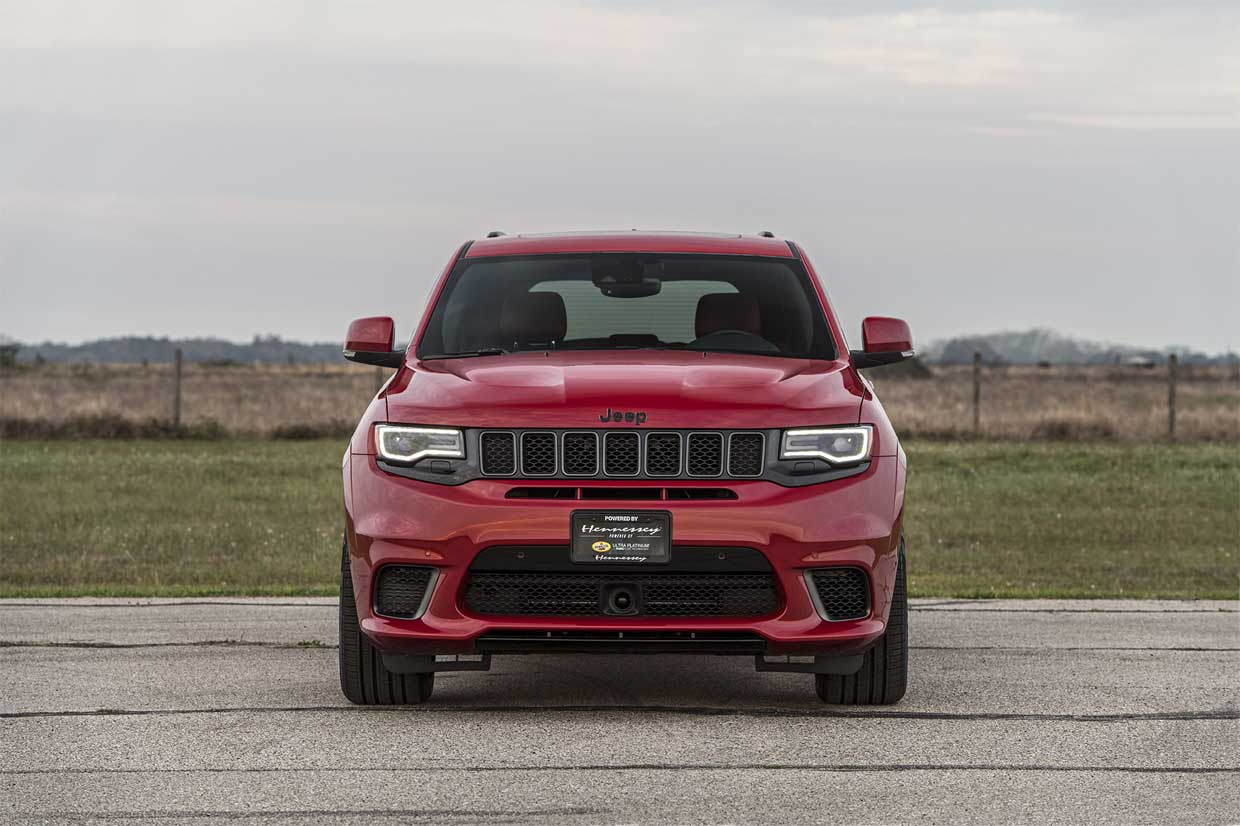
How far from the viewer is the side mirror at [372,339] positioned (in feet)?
25.2

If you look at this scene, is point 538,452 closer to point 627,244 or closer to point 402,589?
point 402,589

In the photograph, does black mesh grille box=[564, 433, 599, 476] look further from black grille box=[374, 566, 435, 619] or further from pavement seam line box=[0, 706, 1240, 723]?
pavement seam line box=[0, 706, 1240, 723]

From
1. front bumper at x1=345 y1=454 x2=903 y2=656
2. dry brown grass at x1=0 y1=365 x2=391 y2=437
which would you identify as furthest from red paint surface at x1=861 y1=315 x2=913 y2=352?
dry brown grass at x1=0 y1=365 x2=391 y2=437

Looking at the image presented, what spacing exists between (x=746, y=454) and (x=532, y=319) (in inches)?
64.5

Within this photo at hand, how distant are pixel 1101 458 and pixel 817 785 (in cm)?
1808

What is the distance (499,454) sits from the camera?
6.41m

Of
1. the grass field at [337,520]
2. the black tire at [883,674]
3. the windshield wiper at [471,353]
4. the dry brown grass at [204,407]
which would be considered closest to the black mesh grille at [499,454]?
the windshield wiper at [471,353]

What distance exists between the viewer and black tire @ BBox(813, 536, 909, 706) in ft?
22.4

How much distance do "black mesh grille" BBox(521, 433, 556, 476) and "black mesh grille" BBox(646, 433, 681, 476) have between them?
34 centimetres

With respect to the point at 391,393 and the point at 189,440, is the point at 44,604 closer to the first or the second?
the point at 391,393

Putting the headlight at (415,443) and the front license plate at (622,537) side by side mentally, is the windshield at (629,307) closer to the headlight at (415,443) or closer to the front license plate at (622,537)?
the headlight at (415,443)

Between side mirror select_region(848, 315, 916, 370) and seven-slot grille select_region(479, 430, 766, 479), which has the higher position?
side mirror select_region(848, 315, 916, 370)

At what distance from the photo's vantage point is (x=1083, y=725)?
21.8 ft

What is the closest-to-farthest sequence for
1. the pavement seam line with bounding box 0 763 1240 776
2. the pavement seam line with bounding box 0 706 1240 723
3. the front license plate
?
the pavement seam line with bounding box 0 763 1240 776, the front license plate, the pavement seam line with bounding box 0 706 1240 723
